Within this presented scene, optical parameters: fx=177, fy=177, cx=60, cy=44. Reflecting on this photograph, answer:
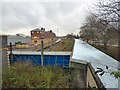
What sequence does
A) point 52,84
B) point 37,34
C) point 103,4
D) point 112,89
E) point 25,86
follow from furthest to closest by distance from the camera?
point 37,34 → point 103,4 → point 52,84 → point 25,86 → point 112,89

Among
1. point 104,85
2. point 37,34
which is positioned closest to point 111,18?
point 104,85

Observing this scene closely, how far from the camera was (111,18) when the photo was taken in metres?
11.5

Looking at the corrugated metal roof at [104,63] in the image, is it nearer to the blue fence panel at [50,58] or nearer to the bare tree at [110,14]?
the bare tree at [110,14]

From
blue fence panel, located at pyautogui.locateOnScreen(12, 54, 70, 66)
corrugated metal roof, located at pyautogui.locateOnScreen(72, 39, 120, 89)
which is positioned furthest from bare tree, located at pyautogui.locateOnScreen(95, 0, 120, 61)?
blue fence panel, located at pyautogui.locateOnScreen(12, 54, 70, 66)

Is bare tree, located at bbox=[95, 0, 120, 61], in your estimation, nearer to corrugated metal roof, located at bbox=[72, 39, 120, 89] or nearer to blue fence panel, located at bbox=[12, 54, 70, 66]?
corrugated metal roof, located at bbox=[72, 39, 120, 89]

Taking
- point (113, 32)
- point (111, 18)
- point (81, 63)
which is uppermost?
point (111, 18)

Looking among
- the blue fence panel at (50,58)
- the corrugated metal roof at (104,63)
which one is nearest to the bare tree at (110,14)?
the corrugated metal roof at (104,63)

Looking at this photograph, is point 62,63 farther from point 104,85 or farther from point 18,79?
point 104,85

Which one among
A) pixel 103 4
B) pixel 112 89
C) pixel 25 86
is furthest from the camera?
pixel 103 4

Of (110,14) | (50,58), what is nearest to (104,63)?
(110,14)

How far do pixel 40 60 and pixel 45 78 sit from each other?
348 inches

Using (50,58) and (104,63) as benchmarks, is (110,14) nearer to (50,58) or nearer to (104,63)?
(104,63)

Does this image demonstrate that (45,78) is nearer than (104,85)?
No

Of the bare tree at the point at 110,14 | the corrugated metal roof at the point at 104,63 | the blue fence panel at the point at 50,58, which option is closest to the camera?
the corrugated metal roof at the point at 104,63
